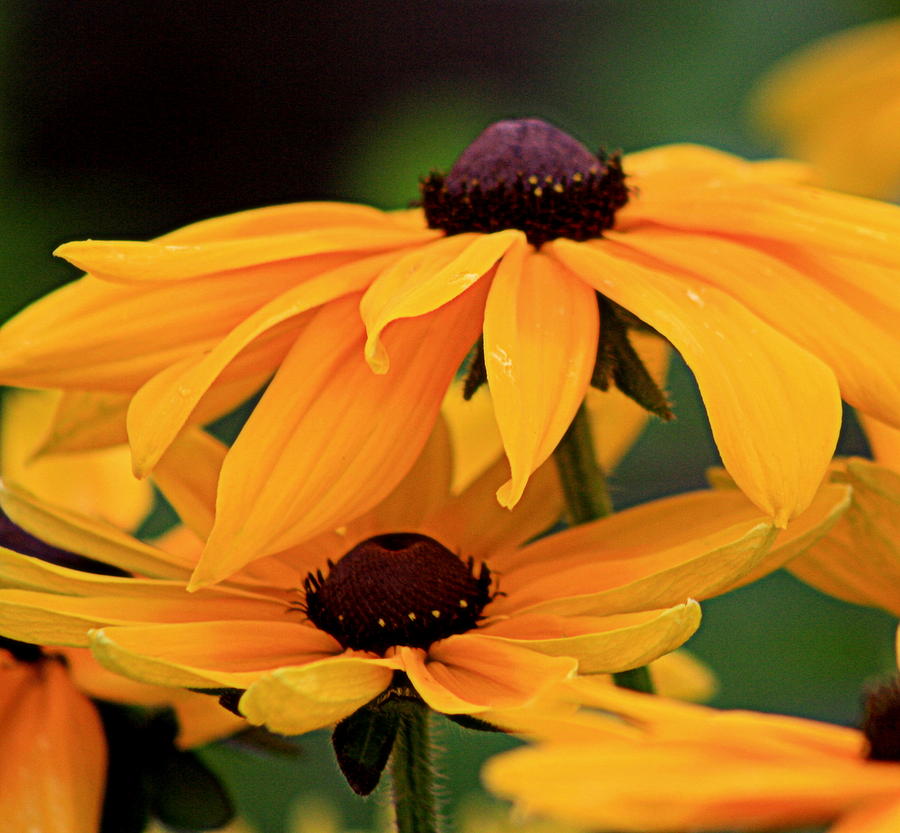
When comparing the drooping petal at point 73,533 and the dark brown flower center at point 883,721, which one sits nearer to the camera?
the dark brown flower center at point 883,721

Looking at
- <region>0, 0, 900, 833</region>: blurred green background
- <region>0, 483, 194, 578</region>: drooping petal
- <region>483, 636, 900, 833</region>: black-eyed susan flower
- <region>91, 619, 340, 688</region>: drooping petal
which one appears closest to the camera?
<region>483, 636, 900, 833</region>: black-eyed susan flower

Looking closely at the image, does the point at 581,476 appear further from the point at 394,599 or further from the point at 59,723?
the point at 59,723

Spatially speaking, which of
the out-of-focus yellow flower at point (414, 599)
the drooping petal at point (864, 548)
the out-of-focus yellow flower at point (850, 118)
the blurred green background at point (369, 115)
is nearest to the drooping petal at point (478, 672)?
the out-of-focus yellow flower at point (414, 599)

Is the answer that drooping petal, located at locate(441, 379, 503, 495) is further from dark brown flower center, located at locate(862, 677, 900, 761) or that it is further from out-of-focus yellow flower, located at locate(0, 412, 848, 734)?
dark brown flower center, located at locate(862, 677, 900, 761)

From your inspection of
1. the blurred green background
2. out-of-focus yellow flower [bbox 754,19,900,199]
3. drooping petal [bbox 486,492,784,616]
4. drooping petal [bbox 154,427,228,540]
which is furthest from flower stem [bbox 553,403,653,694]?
the blurred green background

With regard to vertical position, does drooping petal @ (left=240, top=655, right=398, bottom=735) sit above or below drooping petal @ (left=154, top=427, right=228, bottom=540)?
below

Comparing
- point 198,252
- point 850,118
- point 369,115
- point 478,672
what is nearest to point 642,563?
point 478,672

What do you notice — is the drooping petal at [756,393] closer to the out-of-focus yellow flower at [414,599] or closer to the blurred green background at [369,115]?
the out-of-focus yellow flower at [414,599]

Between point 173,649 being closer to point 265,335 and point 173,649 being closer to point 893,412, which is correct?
point 265,335
